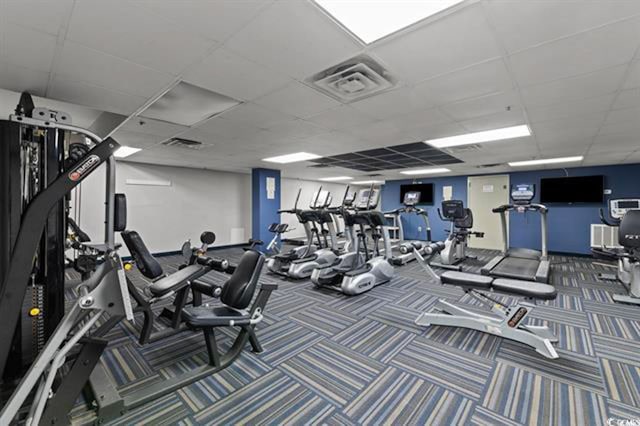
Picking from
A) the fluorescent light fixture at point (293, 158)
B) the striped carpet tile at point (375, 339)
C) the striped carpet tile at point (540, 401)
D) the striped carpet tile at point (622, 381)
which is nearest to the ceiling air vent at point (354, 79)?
the striped carpet tile at point (375, 339)

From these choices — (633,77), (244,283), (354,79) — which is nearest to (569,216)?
(633,77)

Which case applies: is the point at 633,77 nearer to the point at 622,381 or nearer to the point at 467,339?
the point at 622,381

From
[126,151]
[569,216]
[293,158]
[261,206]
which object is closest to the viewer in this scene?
[126,151]

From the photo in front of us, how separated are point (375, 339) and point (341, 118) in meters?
2.60

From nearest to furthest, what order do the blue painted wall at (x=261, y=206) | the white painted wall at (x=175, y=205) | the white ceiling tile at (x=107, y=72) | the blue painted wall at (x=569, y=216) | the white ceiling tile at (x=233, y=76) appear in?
the white ceiling tile at (x=107, y=72) → the white ceiling tile at (x=233, y=76) → the white painted wall at (x=175, y=205) → the blue painted wall at (x=569, y=216) → the blue painted wall at (x=261, y=206)

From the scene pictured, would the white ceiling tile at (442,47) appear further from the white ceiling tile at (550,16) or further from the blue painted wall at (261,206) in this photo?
the blue painted wall at (261,206)

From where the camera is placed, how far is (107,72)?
2.30 metres

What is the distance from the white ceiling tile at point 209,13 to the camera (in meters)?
1.54

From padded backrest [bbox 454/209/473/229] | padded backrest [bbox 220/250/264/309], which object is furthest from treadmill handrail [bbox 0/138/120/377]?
padded backrest [bbox 454/209/473/229]

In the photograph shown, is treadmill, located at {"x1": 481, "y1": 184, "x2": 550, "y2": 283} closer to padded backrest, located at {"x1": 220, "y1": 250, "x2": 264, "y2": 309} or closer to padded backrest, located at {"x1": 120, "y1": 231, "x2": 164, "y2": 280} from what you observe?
padded backrest, located at {"x1": 220, "y1": 250, "x2": 264, "y2": 309}

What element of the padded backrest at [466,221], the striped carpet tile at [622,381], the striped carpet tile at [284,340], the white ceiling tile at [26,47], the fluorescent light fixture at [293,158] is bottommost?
the striped carpet tile at [284,340]

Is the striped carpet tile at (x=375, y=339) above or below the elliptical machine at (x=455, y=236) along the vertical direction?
below

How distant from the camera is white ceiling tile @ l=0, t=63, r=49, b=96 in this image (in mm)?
2193

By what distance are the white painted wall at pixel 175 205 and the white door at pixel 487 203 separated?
743cm
